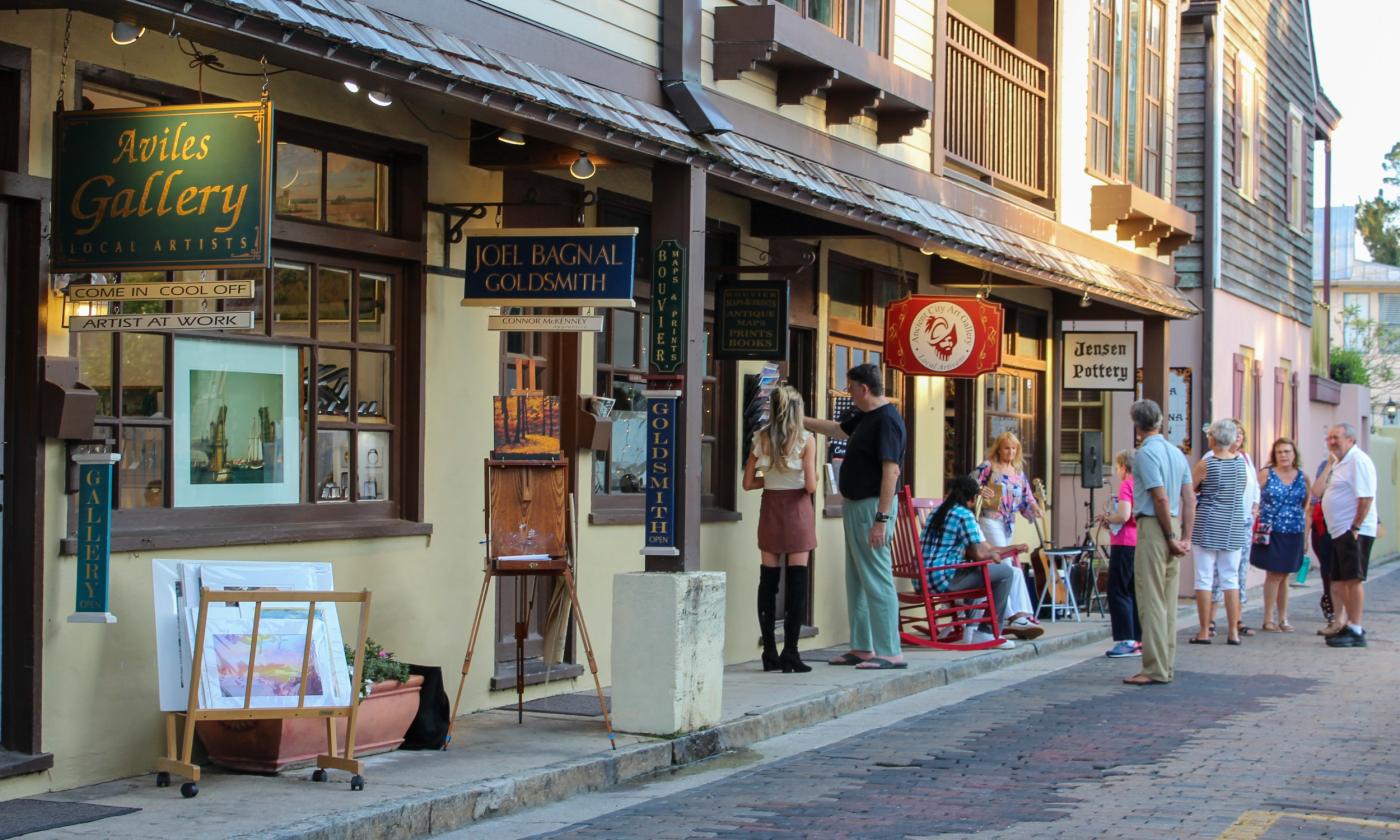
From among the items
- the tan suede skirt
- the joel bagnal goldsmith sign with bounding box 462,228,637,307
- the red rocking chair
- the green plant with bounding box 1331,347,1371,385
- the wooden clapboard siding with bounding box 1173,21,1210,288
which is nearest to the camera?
the joel bagnal goldsmith sign with bounding box 462,228,637,307

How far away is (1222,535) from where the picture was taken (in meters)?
15.1

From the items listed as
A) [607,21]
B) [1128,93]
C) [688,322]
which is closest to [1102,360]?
[1128,93]

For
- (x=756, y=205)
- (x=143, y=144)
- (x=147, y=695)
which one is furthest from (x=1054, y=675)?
(x=143, y=144)

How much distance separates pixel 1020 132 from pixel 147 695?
35.3 ft

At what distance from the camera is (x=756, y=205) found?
12719 mm

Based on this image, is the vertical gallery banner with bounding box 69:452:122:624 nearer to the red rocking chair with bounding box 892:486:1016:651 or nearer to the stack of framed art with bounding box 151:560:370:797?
the stack of framed art with bounding box 151:560:370:797

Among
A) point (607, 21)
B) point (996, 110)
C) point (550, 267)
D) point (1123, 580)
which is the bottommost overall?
point (1123, 580)

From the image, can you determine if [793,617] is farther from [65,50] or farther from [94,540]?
[65,50]

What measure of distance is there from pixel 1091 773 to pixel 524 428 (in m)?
3.09

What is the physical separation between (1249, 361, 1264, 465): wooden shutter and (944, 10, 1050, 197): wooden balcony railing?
8988 millimetres

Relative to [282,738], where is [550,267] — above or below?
above

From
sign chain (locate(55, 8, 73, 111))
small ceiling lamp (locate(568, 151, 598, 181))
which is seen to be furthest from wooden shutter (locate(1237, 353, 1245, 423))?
sign chain (locate(55, 8, 73, 111))

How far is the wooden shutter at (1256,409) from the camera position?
2462 cm

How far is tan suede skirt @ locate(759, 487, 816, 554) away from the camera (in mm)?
11680
